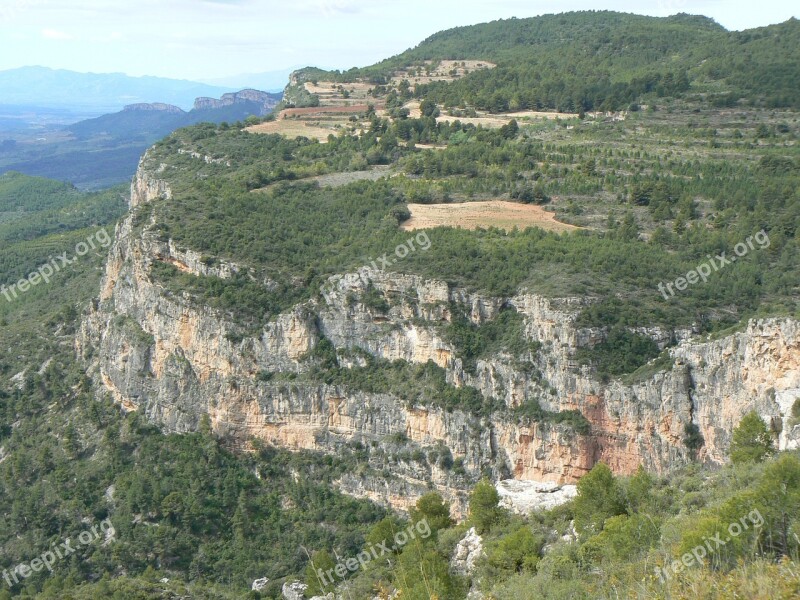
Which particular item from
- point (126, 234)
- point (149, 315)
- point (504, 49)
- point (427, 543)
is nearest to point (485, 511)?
point (427, 543)

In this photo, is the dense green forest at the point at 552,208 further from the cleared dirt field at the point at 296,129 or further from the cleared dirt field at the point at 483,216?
the cleared dirt field at the point at 296,129

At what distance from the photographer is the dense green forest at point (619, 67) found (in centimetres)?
7281

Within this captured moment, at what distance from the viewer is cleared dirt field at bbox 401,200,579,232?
172ft

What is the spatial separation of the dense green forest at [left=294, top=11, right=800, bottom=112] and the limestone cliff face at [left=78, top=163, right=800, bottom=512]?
33.3m

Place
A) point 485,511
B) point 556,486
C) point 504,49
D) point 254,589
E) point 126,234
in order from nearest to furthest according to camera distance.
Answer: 1. point 485,511
2. point 556,486
3. point 254,589
4. point 126,234
5. point 504,49

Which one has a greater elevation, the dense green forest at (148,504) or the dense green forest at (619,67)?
the dense green forest at (619,67)

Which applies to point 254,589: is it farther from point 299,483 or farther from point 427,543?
point 427,543

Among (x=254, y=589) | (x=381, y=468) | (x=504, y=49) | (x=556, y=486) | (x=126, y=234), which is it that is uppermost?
(x=504, y=49)

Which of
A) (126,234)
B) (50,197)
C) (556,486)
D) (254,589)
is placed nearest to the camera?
(556,486)

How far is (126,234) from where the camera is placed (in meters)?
56.2

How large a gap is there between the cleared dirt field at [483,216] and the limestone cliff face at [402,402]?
7.40 m

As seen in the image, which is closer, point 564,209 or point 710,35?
point 564,209

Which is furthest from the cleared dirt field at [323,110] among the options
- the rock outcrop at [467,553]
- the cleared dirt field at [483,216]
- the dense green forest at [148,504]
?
the rock outcrop at [467,553]

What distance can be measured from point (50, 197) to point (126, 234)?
76.4 m
